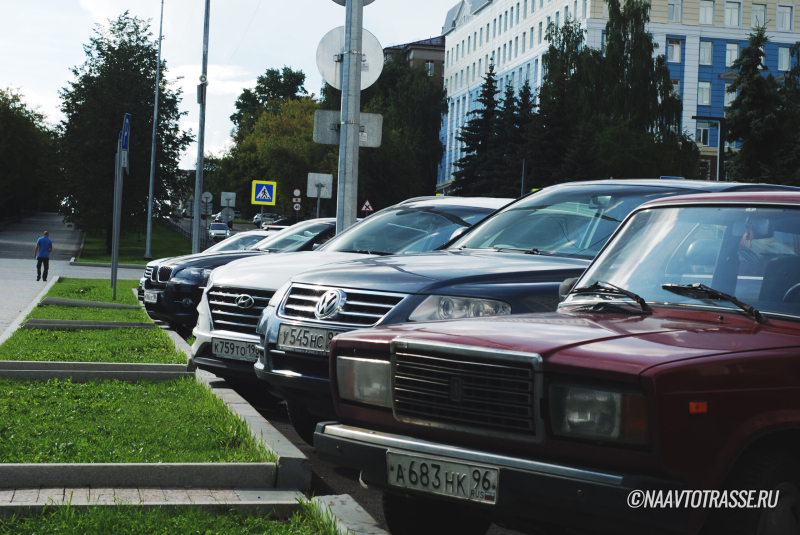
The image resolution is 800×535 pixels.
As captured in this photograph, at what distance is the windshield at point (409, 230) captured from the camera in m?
8.38

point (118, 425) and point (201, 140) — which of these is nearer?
point (118, 425)

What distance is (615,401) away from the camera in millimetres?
3164

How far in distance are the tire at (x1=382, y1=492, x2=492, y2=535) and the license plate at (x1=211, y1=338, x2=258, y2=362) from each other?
3.47 meters

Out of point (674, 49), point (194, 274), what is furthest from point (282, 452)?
point (674, 49)

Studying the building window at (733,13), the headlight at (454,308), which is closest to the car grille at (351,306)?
the headlight at (454,308)

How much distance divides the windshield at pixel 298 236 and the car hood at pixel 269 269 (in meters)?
4.29

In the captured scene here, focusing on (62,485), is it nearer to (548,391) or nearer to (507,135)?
(548,391)

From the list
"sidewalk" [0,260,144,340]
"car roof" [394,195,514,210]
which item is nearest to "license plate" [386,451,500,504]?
"car roof" [394,195,514,210]

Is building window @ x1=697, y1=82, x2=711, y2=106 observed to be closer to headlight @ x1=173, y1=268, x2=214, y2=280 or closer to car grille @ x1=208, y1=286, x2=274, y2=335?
headlight @ x1=173, y1=268, x2=214, y2=280

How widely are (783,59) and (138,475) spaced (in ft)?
256

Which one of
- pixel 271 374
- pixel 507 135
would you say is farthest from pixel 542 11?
pixel 271 374

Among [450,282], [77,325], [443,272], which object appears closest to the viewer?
[450,282]

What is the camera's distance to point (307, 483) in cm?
536

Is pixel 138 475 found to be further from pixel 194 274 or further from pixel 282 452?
pixel 194 274
